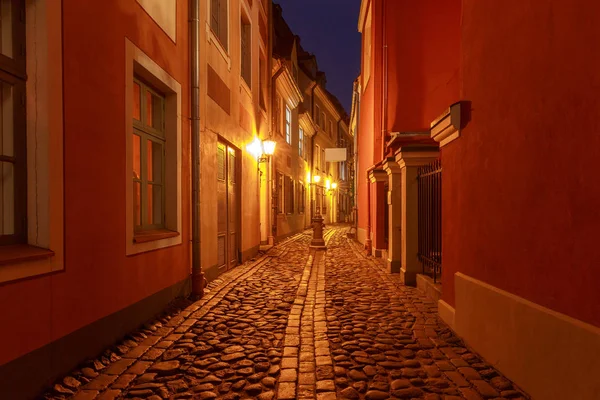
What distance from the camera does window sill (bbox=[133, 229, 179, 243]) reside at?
4.57 m

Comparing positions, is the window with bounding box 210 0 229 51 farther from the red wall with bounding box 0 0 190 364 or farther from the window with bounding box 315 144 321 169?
the window with bounding box 315 144 321 169

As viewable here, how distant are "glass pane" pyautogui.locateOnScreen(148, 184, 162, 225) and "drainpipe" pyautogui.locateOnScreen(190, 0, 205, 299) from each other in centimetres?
59

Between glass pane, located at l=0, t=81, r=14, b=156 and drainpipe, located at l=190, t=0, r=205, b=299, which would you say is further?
drainpipe, located at l=190, t=0, r=205, b=299

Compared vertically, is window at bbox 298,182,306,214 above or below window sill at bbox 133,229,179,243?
above

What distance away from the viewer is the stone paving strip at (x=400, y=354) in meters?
3.04

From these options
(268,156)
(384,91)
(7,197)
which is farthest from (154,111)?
(384,91)

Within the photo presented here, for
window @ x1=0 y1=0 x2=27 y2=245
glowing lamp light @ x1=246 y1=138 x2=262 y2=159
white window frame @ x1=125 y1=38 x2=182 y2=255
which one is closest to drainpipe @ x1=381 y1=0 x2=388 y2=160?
glowing lamp light @ x1=246 y1=138 x2=262 y2=159

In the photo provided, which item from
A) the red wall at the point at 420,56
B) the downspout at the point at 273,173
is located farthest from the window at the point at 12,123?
the downspout at the point at 273,173

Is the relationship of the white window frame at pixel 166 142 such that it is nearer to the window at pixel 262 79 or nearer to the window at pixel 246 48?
the window at pixel 246 48

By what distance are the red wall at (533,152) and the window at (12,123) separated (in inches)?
143

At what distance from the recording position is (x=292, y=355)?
378 cm

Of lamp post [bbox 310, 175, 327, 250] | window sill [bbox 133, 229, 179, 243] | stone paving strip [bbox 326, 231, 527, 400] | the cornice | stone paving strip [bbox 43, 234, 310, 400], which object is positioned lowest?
stone paving strip [bbox 326, 231, 527, 400]

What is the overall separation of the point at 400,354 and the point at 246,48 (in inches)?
359

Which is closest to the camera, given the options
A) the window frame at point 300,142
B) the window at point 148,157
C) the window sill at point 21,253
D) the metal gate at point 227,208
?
the window sill at point 21,253
